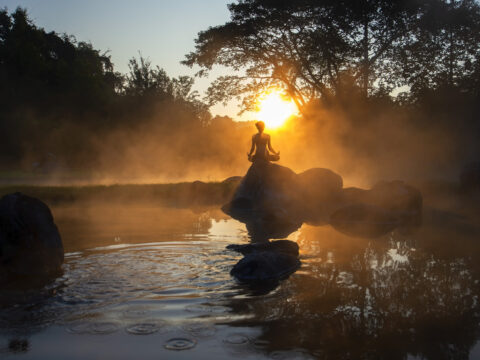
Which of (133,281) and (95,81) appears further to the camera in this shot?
(95,81)

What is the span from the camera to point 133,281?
229 inches

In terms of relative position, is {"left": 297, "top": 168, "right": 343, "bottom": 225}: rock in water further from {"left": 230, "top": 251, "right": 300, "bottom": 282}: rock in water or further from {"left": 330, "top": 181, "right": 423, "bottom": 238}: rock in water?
{"left": 230, "top": 251, "right": 300, "bottom": 282}: rock in water

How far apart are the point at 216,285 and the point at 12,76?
108 ft

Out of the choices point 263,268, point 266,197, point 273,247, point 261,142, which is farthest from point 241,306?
point 261,142

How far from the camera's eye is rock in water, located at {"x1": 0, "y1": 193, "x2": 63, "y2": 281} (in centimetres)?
641

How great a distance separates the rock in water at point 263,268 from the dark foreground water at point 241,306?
0.18m

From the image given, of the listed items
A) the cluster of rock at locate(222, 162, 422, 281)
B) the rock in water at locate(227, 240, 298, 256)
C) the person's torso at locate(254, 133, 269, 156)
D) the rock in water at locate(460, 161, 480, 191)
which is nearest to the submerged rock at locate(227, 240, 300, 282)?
the rock in water at locate(227, 240, 298, 256)

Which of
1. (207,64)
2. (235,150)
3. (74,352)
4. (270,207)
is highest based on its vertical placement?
(207,64)

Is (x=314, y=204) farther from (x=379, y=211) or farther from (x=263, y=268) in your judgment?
(x=263, y=268)

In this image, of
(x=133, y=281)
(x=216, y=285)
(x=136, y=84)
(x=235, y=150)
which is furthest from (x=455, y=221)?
(x=136, y=84)

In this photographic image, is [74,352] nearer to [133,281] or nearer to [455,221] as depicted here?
[133,281]

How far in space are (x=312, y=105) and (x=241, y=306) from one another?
71.8 ft

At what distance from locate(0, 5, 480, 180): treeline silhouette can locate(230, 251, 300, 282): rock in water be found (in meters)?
18.5

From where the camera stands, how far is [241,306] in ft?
16.1
